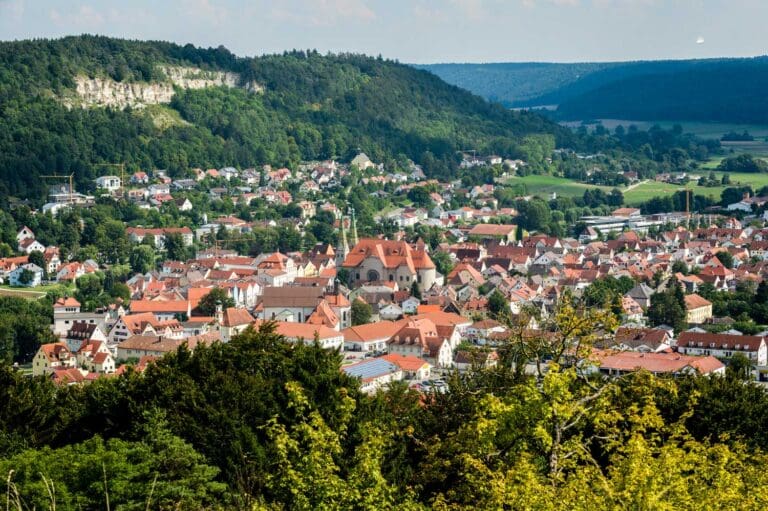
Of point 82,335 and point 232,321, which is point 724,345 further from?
point 82,335

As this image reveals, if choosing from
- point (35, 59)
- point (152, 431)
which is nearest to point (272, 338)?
point (152, 431)

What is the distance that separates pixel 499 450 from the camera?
30.9 ft

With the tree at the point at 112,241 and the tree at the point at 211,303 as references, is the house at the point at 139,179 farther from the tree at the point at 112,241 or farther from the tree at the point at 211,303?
the tree at the point at 211,303

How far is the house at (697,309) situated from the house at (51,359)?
1671 cm

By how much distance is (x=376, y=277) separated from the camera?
42.9 metres

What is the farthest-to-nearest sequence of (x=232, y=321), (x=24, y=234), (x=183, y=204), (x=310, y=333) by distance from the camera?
(x=183, y=204) → (x=24, y=234) → (x=232, y=321) → (x=310, y=333)

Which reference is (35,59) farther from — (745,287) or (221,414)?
(221,414)

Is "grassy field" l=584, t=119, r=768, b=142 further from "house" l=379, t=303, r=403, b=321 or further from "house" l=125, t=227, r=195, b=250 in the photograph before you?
"house" l=379, t=303, r=403, b=321

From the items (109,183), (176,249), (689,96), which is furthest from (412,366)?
(689,96)

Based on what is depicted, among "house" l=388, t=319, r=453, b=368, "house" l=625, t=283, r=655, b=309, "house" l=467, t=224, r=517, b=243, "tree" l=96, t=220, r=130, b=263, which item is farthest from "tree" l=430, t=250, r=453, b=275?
"house" l=388, t=319, r=453, b=368

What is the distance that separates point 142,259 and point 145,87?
106ft

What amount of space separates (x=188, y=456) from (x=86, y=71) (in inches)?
2538

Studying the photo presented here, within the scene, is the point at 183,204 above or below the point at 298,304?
above

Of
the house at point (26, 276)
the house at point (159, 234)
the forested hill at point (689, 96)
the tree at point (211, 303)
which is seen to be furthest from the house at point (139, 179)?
the forested hill at point (689, 96)
